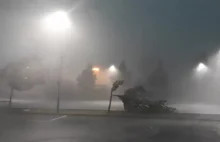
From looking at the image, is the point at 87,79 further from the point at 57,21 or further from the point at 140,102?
the point at 57,21

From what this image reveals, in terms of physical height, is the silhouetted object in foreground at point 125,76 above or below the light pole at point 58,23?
below

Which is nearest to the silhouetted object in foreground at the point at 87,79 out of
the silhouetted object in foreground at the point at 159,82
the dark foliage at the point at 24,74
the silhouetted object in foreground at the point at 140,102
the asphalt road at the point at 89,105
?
the asphalt road at the point at 89,105

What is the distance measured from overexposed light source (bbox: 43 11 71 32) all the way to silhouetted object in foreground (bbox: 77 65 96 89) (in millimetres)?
950

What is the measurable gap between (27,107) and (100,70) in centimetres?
164

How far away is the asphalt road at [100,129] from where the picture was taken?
3751 mm

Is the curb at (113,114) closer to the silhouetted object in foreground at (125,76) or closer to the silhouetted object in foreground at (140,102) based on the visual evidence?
the silhouetted object in foreground at (140,102)

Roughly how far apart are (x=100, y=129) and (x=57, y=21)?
7.42 ft

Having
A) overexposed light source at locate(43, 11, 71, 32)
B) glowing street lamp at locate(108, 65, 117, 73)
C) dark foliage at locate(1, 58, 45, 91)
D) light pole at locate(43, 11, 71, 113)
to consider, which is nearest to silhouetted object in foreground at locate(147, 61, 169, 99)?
glowing street lamp at locate(108, 65, 117, 73)

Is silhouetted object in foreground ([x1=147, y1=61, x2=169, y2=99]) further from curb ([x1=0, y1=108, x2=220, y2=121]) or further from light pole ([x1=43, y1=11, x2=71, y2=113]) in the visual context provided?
light pole ([x1=43, y1=11, x2=71, y2=113])

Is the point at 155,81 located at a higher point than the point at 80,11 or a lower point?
lower

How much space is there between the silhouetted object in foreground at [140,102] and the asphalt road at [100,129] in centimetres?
20

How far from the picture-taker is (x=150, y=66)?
4902mm

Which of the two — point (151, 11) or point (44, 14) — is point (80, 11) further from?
point (151, 11)

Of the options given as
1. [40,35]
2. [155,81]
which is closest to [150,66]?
[155,81]
